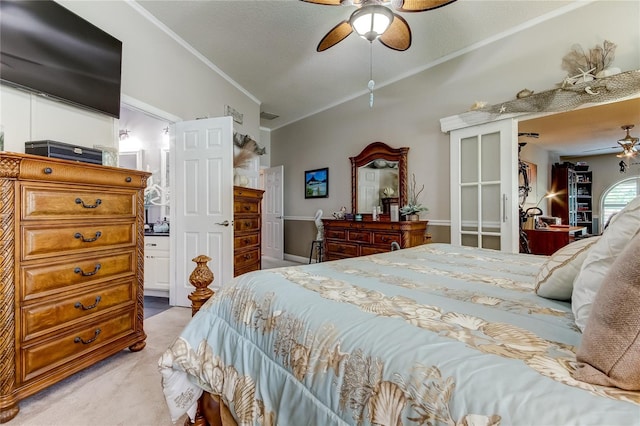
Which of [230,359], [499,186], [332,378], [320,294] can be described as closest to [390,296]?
[320,294]

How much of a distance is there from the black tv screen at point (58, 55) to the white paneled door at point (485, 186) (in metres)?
3.53

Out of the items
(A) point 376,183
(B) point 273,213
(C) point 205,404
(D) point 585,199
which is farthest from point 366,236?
(D) point 585,199

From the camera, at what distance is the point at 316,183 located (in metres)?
5.39

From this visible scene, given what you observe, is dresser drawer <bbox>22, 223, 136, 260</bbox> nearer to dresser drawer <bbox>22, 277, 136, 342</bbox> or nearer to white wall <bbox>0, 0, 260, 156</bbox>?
dresser drawer <bbox>22, 277, 136, 342</bbox>

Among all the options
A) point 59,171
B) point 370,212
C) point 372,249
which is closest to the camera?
point 59,171

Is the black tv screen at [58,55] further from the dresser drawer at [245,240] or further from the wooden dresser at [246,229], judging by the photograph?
the dresser drawer at [245,240]

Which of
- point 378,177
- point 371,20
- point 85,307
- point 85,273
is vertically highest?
point 371,20

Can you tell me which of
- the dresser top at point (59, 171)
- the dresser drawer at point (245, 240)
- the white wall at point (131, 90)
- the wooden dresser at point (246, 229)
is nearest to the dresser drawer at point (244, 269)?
the wooden dresser at point (246, 229)

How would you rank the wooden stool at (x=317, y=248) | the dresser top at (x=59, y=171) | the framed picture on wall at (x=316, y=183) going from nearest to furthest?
the dresser top at (x=59, y=171) → the wooden stool at (x=317, y=248) → the framed picture on wall at (x=316, y=183)

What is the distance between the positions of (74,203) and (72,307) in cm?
60

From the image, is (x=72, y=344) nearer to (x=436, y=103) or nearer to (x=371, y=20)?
(x=371, y=20)

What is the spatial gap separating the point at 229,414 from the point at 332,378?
546 mm

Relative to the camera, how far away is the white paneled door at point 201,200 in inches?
123

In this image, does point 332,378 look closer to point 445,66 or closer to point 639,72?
point 639,72
